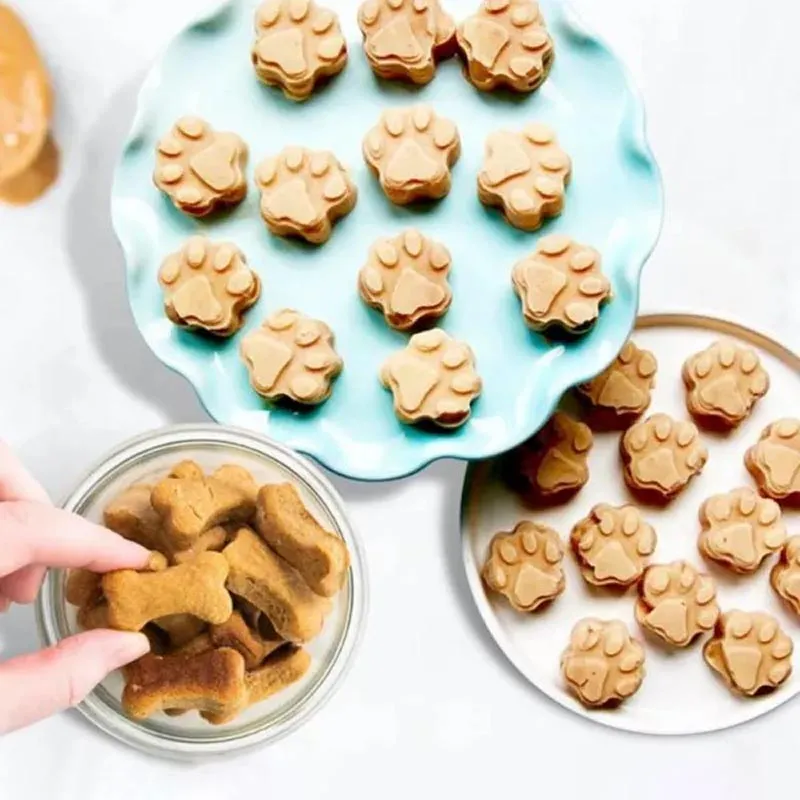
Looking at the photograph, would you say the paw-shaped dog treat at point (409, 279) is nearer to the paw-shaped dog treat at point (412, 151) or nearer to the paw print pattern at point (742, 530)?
the paw-shaped dog treat at point (412, 151)

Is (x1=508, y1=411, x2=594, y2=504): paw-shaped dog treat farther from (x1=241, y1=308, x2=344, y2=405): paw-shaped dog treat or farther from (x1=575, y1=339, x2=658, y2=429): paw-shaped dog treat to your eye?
(x1=241, y1=308, x2=344, y2=405): paw-shaped dog treat

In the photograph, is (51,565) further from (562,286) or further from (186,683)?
(562,286)

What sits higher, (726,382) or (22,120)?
(22,120)

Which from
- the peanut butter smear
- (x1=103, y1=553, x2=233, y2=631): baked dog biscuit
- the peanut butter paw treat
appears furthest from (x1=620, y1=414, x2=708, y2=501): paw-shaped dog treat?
the peanut butter smear

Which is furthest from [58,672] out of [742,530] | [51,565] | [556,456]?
[742,530]

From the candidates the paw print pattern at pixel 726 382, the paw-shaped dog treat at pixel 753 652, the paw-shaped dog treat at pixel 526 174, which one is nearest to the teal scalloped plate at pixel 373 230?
the paw-shaped dog treat at pixel 526 174
